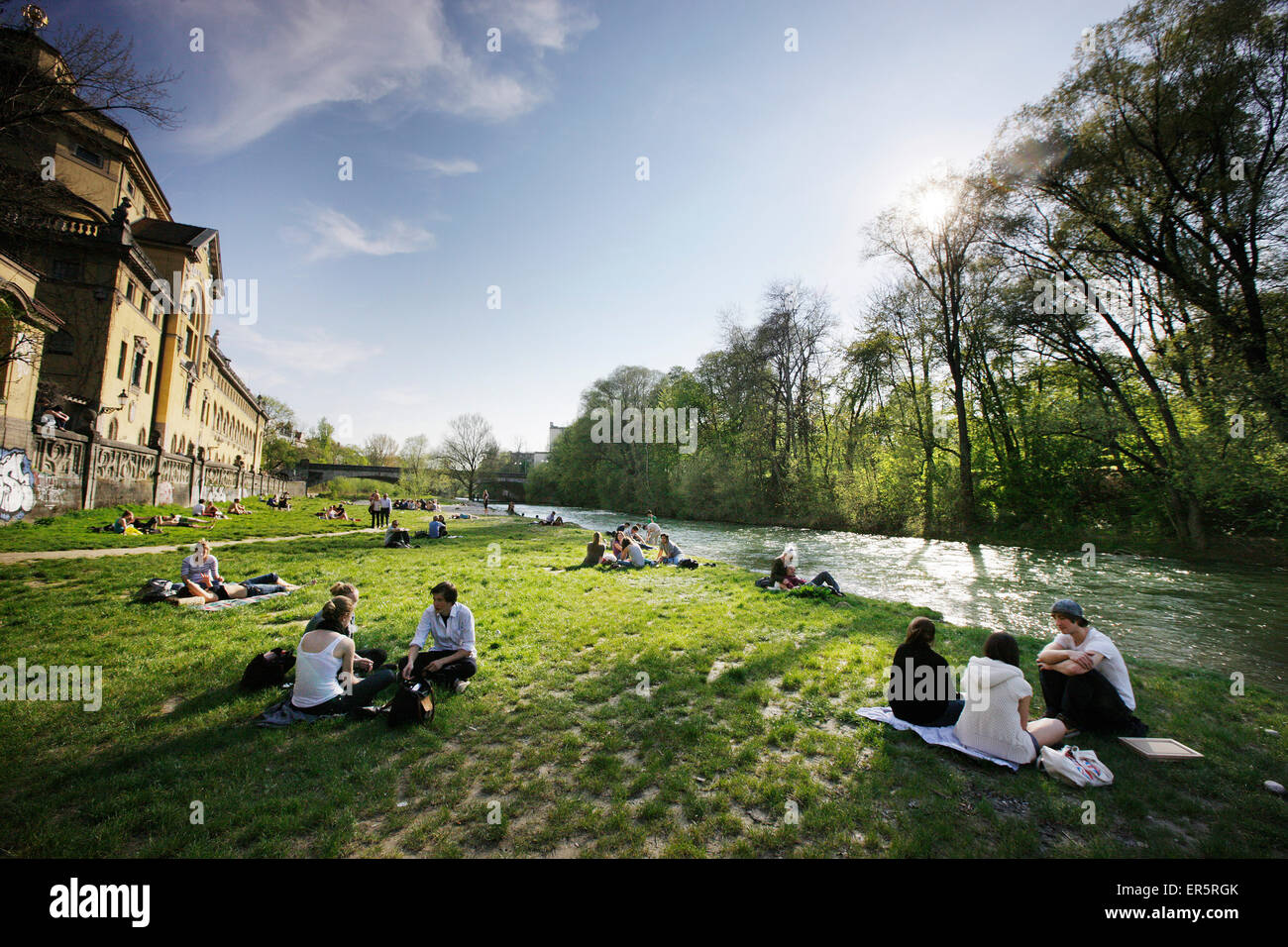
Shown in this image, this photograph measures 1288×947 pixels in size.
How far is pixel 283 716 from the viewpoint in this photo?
490cm

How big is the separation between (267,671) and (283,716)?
0.94 metres

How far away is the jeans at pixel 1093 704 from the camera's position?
511cm

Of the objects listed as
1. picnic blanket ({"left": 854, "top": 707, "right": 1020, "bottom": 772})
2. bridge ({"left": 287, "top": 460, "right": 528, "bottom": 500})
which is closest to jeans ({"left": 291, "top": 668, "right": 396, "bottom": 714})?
picnic blanket ({"left": 854, "top": 707, "right": 1020, "bottom": 772})

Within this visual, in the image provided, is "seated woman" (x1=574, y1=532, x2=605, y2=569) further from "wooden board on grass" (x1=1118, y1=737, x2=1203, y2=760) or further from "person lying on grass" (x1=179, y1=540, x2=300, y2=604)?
"wooden board on grass" (x1=1118, y1=737, x2=1203, y2=760)

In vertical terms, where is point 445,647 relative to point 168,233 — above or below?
below

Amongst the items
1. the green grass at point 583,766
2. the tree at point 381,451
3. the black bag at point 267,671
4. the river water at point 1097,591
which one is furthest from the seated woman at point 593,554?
the tree at point 381,451

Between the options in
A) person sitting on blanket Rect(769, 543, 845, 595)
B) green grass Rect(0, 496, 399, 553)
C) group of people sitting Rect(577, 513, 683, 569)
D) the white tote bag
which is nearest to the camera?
the white tote bag

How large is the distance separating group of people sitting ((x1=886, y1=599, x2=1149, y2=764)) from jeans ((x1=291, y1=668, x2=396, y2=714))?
5.45 m

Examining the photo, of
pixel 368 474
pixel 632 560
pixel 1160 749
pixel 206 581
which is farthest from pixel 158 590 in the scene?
pixel 368 474

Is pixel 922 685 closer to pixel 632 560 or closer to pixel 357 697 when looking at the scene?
pixel 357 697

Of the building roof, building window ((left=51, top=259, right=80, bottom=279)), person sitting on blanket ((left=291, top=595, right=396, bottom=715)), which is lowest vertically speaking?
person sitting on blanket ((left=291, top=595, right=396, bottom=715))

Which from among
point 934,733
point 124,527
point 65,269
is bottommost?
point 934,733

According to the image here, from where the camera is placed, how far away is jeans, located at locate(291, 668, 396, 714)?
5043 mm
